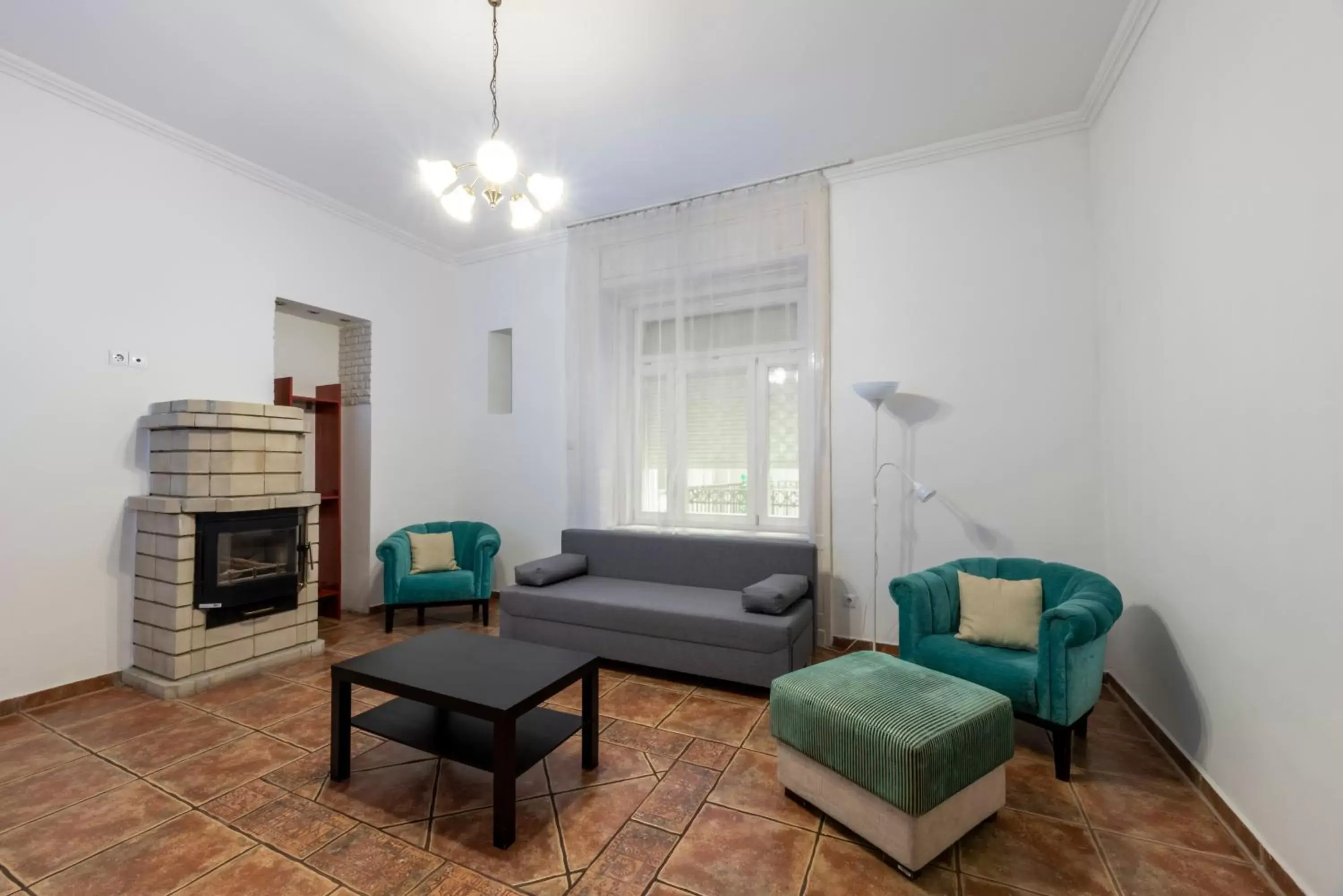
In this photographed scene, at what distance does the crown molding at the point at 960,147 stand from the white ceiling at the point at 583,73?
0.18 feet

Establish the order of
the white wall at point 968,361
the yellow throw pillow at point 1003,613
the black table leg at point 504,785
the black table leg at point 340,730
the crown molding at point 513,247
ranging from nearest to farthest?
the black table leg at point 504,785, the black table leg at point 340,730, the yellow throw pillow at point 1003,613, the white wall at point 968,361, the crown molding at point 513,247

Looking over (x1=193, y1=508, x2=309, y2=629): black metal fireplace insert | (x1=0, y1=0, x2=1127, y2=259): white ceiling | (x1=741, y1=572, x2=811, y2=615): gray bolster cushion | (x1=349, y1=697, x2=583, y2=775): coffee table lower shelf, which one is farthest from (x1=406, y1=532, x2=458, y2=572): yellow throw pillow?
(x1=0, y1=0, x2=1127, y2=259): white ceiling

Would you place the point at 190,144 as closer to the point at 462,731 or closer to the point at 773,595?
the point at 462,731

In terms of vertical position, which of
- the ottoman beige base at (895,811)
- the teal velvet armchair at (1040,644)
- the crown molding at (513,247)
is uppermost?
the crown molding at (513,247)

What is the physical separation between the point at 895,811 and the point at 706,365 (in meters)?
3.13

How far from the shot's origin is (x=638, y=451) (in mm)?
4602

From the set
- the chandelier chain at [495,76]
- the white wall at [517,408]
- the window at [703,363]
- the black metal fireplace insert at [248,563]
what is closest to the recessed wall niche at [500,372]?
the white wall at [517,408]

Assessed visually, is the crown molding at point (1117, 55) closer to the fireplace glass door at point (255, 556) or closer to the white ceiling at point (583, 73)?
the white ceiling at point (583, 73)

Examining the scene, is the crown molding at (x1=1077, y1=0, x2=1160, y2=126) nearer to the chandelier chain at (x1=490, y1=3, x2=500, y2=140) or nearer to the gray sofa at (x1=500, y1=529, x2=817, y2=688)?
the chandelier chain at (x1=490, y1=3, x2=500, y2=140)

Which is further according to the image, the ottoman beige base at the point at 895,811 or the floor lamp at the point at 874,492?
the floor lamp at the point at 874,492

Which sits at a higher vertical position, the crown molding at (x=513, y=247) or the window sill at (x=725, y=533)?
the crown molding at (x=513, y=247)

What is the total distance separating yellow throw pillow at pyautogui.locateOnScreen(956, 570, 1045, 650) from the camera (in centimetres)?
272

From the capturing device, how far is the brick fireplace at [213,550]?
3.17 metres

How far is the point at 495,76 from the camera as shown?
114 inches
